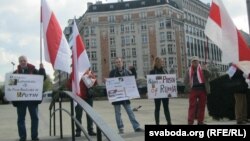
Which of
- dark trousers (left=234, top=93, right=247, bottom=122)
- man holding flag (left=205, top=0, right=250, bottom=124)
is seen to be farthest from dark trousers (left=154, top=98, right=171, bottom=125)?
man holding flag (left=205, top=0, right=250, bottom=124)

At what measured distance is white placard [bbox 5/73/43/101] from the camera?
32.3 ft

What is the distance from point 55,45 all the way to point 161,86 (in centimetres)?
326

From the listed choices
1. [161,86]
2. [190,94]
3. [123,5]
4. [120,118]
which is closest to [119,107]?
[120,118]

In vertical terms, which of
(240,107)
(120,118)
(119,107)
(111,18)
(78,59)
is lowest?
(120,118)

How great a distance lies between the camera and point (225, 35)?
28.9ft

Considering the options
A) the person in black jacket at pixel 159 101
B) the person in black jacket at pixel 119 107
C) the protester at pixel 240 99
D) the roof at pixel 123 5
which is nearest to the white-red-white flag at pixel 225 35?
the person in black jacket at pixel 159 101

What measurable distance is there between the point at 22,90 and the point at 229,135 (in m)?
5.24

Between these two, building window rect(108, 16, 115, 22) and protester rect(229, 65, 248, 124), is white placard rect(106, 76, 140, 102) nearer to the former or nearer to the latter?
protester rect(229, 65, 248, 124)

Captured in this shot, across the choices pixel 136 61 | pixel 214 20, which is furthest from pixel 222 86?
pixel 136 61

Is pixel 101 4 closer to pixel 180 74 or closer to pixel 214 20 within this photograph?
pixel 180 74

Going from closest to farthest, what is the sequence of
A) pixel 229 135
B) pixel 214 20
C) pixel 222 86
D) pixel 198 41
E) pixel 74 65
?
pixel 229 135 < pixel 214 20 < pixel 74 65 < pixel 222 86 < pixel 198 41

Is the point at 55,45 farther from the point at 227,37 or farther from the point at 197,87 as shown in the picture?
the point at 197,87

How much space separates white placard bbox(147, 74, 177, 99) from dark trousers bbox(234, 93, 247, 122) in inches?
67.6

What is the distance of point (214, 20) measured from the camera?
9133mm
